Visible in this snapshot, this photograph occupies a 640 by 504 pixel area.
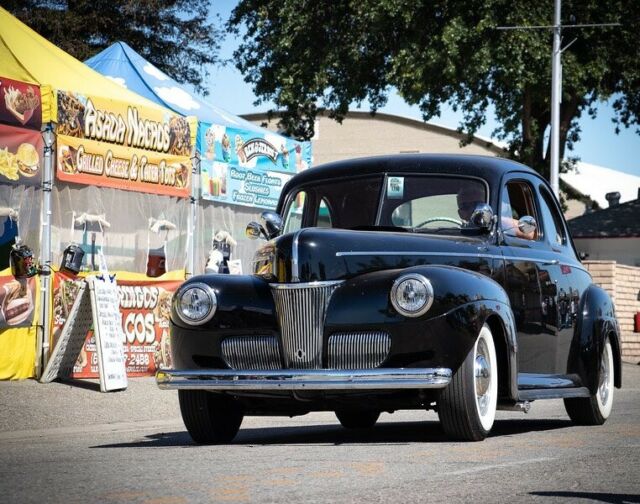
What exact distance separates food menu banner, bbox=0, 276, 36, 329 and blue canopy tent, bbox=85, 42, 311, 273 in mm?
3233

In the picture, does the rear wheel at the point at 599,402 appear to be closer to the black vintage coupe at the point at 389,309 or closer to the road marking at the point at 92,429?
the black vintage coupe at the point at 389,309

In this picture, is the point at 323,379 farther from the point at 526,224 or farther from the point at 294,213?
the point at 294,213

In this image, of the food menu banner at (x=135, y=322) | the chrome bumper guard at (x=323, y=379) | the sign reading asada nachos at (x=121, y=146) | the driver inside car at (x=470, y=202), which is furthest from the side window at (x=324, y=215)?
the sign reading asada nachos at (x=121, y=146)

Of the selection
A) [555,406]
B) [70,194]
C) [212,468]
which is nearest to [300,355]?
[212,468]

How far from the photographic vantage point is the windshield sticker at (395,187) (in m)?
9.54

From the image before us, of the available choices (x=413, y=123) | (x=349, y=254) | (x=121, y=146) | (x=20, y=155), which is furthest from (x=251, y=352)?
(x=413, y=123)

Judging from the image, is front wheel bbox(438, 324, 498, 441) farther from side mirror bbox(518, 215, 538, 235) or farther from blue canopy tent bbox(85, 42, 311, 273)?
blue canopy tent bbox(85, 42, 311, 273)

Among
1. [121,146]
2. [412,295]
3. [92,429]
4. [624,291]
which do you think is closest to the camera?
[412,295]

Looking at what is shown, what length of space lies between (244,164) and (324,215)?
332 inches

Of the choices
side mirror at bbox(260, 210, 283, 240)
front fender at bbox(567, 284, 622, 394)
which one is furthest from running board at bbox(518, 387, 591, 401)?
side mirror at bbox(260, 210, 283, 240)

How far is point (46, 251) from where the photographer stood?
49.1 ft

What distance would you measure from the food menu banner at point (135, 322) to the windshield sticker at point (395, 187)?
6.36 meters

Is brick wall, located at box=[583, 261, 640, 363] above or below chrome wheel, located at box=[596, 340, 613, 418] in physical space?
above

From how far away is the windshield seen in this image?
9.40 m
